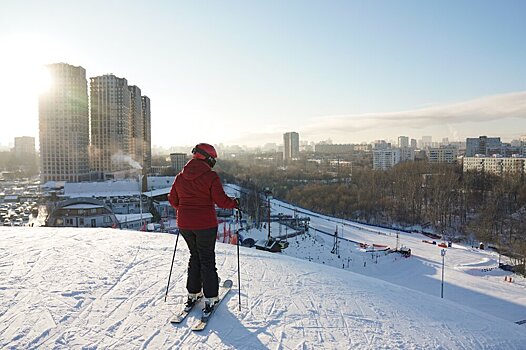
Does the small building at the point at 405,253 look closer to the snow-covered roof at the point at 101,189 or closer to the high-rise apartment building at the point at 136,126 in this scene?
the snow-covered roof at the point at 101,189

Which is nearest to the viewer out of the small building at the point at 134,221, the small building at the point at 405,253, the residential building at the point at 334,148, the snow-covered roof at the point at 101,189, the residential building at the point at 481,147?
the small building at the point at 405,253

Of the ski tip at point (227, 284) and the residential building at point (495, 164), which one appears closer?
the ski tip at point (227, 284)

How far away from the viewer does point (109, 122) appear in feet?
149

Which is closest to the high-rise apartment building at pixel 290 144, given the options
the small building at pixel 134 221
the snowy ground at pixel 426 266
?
the snowy ground at pixel 426 266

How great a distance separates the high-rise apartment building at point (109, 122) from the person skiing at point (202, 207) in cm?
4558

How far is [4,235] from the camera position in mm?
6445

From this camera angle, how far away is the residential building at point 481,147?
293 ft

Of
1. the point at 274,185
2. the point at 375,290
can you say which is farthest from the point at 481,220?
the point at 375,290

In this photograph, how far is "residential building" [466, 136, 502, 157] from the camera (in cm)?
8919

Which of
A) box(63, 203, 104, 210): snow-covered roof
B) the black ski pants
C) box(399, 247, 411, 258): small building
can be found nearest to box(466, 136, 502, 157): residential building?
box(399, 247, 411, 258): small building

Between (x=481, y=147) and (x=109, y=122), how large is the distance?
264ft

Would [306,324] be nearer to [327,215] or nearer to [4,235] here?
[4,235]

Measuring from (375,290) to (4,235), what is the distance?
19.1 feet

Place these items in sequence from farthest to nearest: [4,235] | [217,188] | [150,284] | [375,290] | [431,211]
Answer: [431,211]
[4,235]
[375,290]
[150,284]
[217,188]
